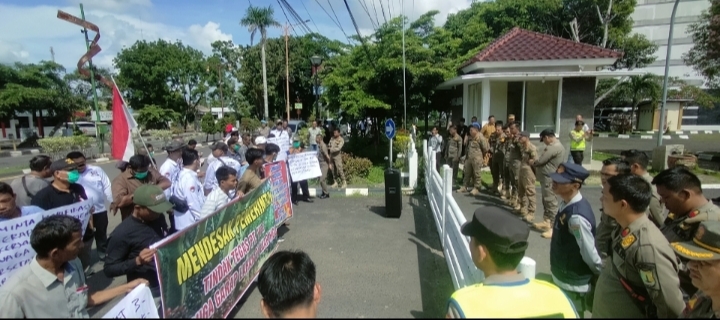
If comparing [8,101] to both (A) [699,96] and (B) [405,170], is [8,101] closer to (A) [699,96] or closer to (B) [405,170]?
(B) [405,170]

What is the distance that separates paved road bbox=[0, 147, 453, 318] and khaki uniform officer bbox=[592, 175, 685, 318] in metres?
1.48

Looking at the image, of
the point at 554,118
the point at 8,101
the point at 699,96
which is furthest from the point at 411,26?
the point at 699,96

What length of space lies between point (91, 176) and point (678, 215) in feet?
21.3

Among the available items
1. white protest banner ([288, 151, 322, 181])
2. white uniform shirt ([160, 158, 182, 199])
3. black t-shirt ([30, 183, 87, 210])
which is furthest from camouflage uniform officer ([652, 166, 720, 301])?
white protest banner ([288, 151, 322, 181])

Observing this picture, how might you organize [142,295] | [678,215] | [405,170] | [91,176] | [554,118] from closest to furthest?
1. [142,295]
2. [678,215]
3. [91,176]
4. [405,170]
5. [554,118]

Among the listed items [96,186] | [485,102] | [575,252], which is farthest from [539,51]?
[96,186]

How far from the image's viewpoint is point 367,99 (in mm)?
13109

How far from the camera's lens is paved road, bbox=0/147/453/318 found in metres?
4.17

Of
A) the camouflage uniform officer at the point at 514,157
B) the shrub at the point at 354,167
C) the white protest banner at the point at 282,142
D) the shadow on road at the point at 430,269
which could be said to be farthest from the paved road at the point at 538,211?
the white protest banner at the point at 282,142

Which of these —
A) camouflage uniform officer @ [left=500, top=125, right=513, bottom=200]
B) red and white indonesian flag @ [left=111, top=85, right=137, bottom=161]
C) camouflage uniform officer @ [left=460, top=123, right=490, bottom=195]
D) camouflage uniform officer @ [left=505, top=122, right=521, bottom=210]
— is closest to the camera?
red and white indonesian flag @ [left=111, top=85, right=137, bottom=161]

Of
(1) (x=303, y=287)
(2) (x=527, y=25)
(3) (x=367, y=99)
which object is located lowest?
(1) (x=303, y=287)

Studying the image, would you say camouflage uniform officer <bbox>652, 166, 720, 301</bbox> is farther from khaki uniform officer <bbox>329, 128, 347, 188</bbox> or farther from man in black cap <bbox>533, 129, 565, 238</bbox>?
khaki uniform officer <bbox>329, 128, 347, 188</bbox>

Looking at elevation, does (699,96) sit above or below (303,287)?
above

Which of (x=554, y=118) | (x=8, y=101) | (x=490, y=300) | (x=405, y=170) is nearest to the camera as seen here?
(x=490, y=300)
